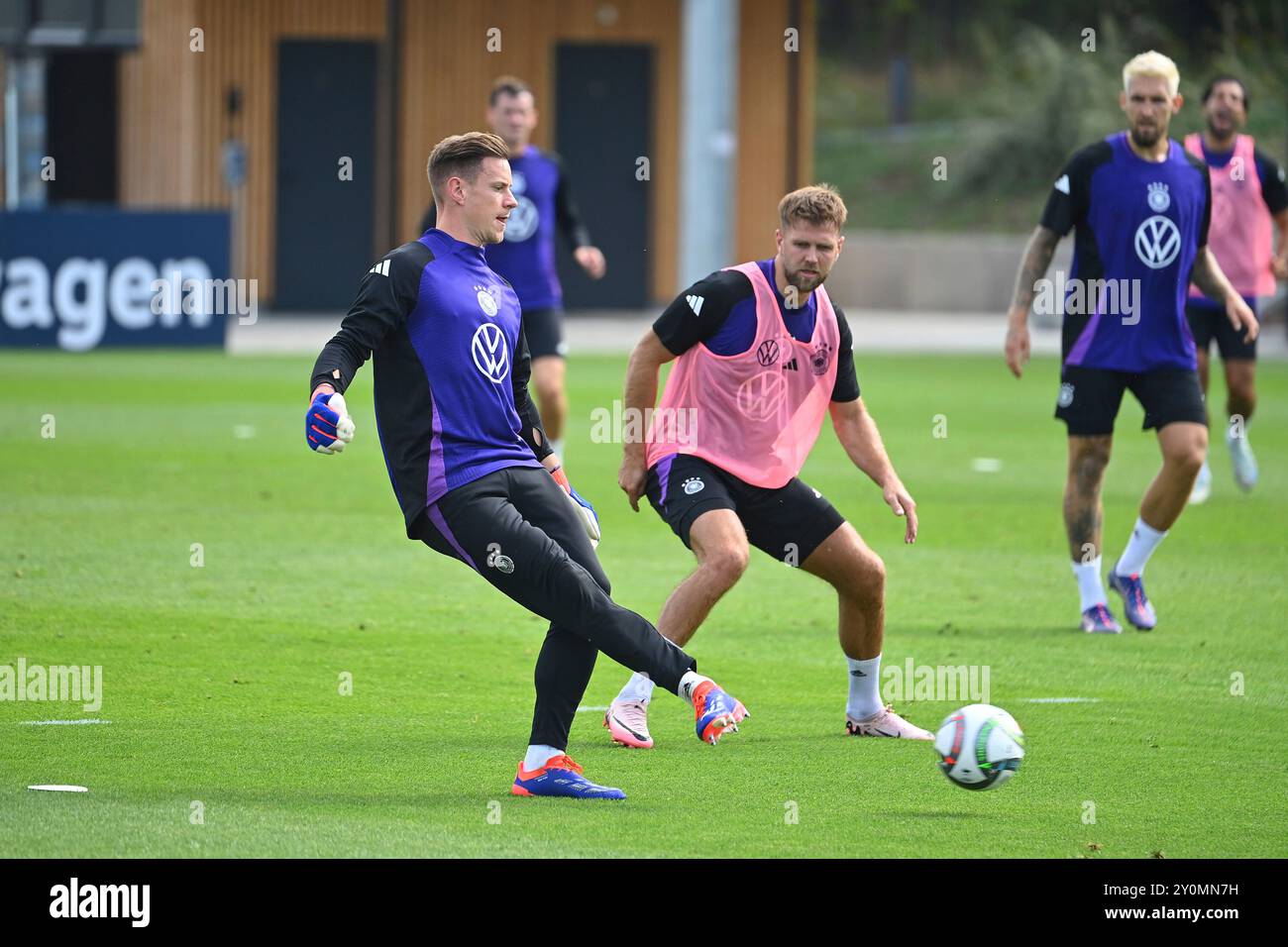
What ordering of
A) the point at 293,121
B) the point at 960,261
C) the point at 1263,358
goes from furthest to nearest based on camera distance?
the point at 960,261 → the point at 293,121 → the point at 1263,358

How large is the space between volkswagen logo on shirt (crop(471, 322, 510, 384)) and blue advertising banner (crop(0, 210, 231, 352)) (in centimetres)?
1628

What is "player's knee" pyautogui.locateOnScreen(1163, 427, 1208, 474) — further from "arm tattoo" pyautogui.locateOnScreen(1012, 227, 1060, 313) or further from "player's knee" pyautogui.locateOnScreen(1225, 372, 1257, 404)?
"player's knee" pyautogui.locateOnScreen(1225, 372, 1257, 404)

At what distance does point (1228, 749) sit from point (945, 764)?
137 centimetres

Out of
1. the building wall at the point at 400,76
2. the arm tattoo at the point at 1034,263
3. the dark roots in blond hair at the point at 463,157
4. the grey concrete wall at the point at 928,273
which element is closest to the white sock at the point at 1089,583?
the arm tattoo at the point at 1034,263

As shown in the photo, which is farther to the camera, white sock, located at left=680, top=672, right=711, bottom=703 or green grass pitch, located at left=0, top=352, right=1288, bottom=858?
green grass pitch, located at left=0, top=352, right=1288, bottom=858

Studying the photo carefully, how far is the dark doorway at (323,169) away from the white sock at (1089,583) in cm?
2141

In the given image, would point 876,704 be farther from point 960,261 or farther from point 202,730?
point 960,261

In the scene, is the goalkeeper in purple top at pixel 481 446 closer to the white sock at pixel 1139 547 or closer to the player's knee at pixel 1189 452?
the player's knee at pixel 1189 452

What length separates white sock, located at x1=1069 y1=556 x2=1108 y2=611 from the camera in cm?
978

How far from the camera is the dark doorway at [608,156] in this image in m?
30.9

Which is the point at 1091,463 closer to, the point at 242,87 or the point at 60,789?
the point at 60,789

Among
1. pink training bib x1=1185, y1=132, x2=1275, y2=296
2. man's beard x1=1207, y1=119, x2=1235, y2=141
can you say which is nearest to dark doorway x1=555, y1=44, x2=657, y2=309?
pink training bib x1=1185, y1=132, x2=1275, y2=296
